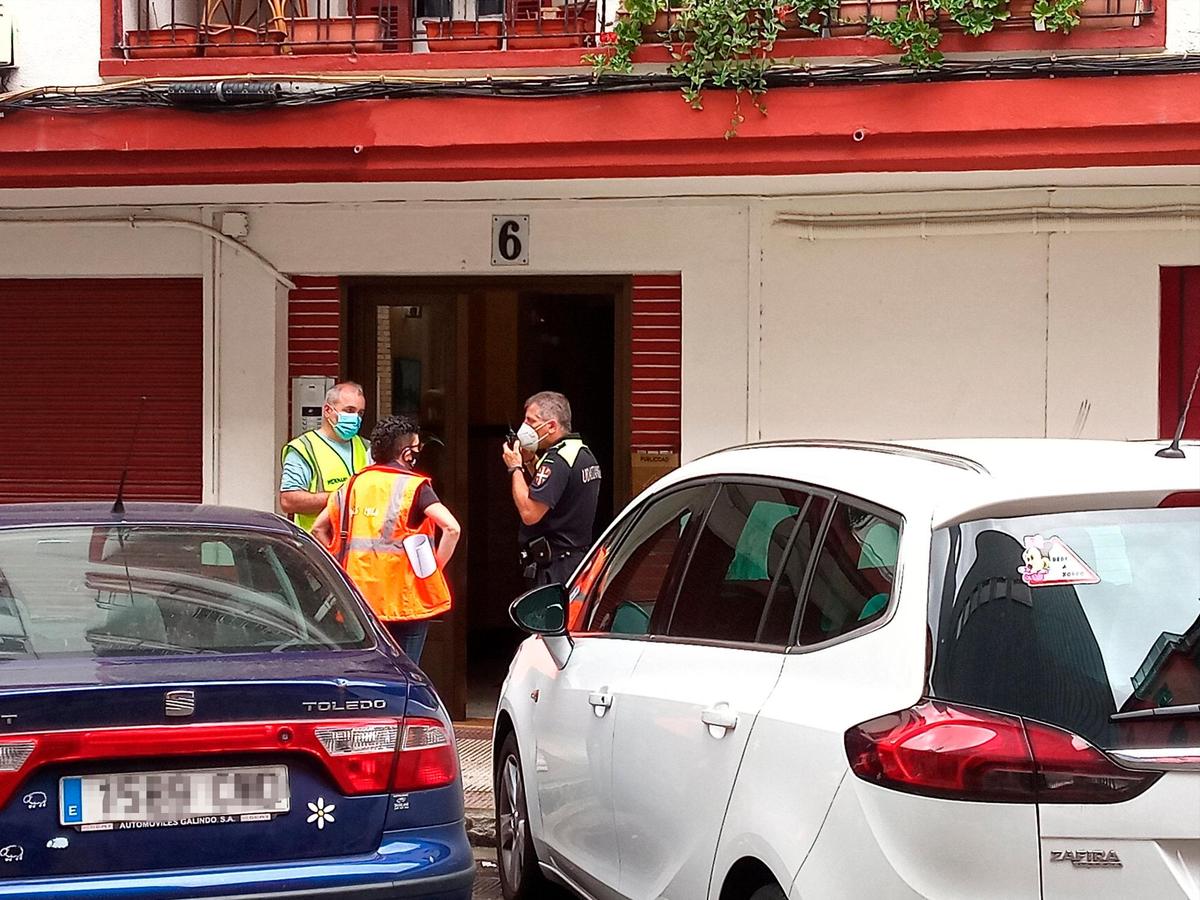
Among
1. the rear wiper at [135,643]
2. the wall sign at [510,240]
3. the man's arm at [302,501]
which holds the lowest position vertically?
the rear wiper at [135,643]

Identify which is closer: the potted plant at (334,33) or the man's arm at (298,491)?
the man's arm at (298,491)

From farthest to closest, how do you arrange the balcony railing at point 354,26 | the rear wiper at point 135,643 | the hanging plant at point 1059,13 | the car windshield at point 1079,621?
the balcony railing at point 354,26 → the hanging plant at point 1059,13 → the rear wiper at point 135,643 → the car windshield at point 1079,621

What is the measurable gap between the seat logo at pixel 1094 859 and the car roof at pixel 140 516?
3.04 m

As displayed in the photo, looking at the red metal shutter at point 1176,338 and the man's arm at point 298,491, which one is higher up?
the red metal shutter at point 1176,338

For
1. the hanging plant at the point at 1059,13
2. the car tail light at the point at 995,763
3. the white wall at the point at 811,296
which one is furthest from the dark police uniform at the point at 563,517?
the car tail light at the point at 995,763

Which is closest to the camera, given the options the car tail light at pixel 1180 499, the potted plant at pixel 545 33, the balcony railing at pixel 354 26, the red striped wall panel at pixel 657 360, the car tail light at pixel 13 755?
the car tail light at pixel 1180 499

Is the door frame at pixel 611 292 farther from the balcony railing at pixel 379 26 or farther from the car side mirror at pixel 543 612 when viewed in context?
the car side mirror at pixel 543 612

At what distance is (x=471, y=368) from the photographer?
33.5 feet

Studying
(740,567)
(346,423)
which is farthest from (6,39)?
(740,567)

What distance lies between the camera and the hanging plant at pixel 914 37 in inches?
326

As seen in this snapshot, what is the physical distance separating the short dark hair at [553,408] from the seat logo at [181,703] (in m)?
4.39

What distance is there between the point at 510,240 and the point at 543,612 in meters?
4.86

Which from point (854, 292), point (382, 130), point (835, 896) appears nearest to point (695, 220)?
point (854, 292)

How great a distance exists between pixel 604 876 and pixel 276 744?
1133 millimetres
